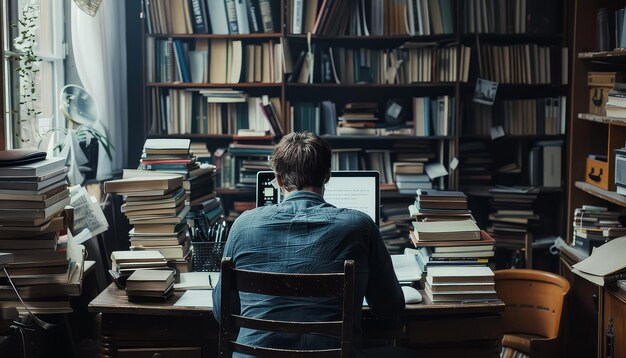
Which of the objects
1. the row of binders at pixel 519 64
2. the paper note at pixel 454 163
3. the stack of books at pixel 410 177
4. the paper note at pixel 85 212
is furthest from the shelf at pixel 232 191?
the row of binders at pixel 519 64

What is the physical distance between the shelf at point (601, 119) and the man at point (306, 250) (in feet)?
5.92

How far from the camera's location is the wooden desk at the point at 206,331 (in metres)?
2.95

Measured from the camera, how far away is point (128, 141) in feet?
18.8

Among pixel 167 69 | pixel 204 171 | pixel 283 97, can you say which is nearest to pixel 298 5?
pixel 283 97

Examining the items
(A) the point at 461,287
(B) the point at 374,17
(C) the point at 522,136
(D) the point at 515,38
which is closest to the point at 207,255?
(A) the point at 461,287

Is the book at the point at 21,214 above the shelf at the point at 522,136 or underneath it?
underneath

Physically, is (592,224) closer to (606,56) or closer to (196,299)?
(606,56)

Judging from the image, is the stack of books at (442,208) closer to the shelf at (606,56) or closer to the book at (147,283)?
the book at (147,283)

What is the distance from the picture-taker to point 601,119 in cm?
423

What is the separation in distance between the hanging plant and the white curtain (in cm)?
41

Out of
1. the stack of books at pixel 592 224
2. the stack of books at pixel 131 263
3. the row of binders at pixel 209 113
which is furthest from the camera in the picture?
the row of binders at pixel 209 113

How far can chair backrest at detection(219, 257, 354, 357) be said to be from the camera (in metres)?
2.40

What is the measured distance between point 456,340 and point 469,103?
287cm

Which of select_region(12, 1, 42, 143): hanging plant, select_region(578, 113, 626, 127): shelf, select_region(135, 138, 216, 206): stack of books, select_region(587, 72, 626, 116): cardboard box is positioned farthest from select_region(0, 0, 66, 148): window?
select_region(587, 72, 626, 116): cardboard box
